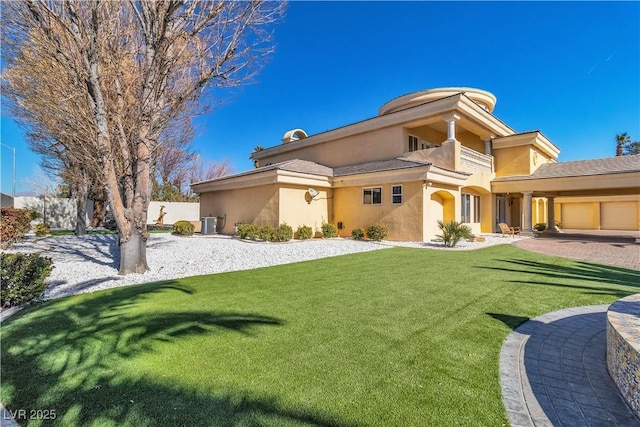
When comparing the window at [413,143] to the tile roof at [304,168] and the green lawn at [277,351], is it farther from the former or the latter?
the green lawn at [277,351]

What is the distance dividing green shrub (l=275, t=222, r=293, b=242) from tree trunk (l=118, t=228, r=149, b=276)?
7827 mm

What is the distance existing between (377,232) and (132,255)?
1175 centimetres

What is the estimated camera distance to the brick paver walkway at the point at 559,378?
2.67 metres

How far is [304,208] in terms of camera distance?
61.3 feet

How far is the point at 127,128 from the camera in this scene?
8.74 meters

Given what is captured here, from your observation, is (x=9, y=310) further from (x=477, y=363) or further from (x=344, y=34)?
(x=344, y=34)

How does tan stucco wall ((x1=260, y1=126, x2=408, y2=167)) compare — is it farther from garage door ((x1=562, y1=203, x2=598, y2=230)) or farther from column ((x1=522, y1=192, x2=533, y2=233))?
garage door ((x1=562, y1=203, x2=598, y2=230))

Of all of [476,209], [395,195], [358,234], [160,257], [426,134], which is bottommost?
[160,257]

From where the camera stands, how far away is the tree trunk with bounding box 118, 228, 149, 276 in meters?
8.76

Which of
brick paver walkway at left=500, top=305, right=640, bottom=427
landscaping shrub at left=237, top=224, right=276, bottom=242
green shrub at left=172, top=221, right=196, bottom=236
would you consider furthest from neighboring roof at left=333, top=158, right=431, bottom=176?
brick paver walkway at left=500, top=305, right=640, bottom=427

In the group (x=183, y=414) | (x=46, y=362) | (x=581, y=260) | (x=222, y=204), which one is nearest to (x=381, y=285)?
(x=183, y=414)

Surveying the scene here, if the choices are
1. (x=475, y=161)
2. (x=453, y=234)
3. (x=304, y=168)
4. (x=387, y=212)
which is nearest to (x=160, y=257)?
(x=304, y=168)

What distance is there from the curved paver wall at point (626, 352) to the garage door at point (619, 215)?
120 ft

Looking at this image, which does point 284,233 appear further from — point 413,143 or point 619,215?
point 619,215
